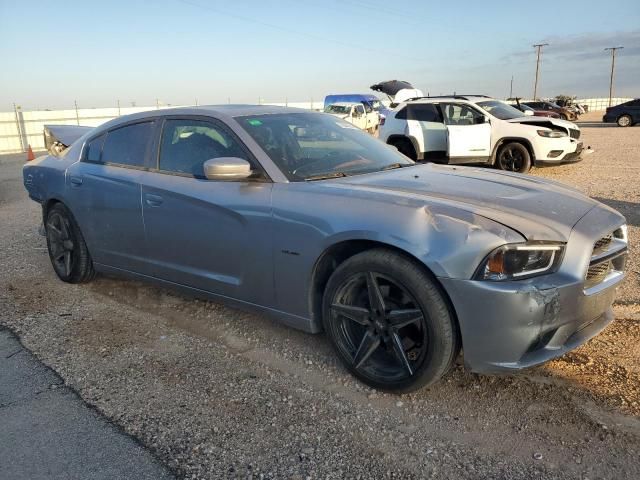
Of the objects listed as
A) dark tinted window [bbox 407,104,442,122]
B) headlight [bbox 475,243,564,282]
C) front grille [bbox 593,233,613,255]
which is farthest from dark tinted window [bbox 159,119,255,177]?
dark tinted window [bbox 407,104,442,122]

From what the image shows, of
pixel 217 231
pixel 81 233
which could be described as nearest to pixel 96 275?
pixel 81 233

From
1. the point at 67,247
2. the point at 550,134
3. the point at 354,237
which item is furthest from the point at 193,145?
the point at 550,134

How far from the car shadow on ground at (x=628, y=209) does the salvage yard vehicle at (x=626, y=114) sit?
2660cm

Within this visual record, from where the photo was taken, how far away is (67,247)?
16.6 ft

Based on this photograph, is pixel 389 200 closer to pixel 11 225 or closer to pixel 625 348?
pixel 625 348

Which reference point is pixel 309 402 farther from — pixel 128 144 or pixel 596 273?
pixel 128 144

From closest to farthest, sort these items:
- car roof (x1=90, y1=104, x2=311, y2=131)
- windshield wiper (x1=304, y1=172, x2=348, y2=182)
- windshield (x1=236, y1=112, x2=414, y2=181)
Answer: windshield wiper (x1=304, y1=172, x2=348, y2=182), windshield (x1=236, y1=112, x2=414, y2=181), car roof (x1=90, y1=104, x2=311, y2=131)

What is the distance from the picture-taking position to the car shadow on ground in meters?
6.61

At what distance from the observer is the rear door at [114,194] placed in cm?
426

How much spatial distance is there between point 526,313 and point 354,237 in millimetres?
963

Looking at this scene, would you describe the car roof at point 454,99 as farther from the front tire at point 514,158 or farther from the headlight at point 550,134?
the headlight at point 550,134

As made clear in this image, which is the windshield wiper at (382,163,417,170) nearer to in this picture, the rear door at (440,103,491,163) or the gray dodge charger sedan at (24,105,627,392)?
the gray dodge charger sedan at (24,105,627,392)

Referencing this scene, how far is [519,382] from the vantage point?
312 cm

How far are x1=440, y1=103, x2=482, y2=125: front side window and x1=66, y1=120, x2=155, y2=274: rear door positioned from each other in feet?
27.6
